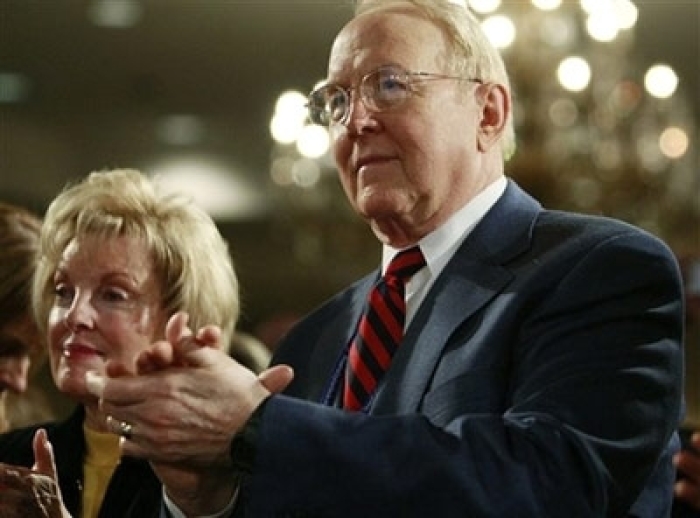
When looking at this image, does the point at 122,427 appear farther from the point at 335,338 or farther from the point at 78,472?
the point at 78,472

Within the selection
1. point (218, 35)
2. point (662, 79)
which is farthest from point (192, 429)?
point (218, 35)

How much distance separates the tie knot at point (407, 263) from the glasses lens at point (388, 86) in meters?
0.22

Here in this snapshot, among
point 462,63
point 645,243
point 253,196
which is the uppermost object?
point 462,63

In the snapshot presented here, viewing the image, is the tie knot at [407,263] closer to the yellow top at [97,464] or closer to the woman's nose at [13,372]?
the yellow top at [97,464]

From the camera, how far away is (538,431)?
1.67 meters

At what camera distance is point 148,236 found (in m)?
2.58

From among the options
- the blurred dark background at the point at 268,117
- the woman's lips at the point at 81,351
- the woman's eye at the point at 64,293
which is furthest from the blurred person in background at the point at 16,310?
the blurred dark background at the point at 268,117

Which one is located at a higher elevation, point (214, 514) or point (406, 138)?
point (406, 138)

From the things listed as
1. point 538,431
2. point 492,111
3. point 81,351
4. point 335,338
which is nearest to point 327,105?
point 492,111

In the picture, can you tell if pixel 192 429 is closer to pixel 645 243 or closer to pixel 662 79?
pixel 645 243

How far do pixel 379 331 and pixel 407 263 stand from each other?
119mm

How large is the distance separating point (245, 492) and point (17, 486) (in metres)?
0.45

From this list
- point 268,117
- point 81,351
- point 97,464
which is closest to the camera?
point 81,351

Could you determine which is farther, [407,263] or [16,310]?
[16,310]
